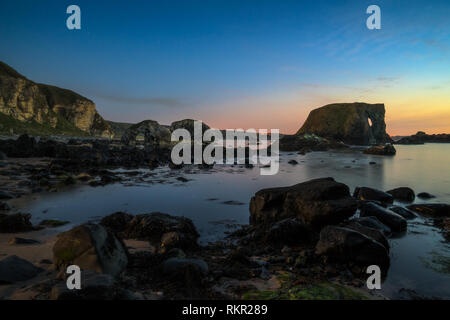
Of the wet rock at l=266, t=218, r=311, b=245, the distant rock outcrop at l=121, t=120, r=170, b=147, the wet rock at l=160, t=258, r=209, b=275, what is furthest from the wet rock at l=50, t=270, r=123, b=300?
the distant rock outcrop at l=121, t=120, r=170, b=147

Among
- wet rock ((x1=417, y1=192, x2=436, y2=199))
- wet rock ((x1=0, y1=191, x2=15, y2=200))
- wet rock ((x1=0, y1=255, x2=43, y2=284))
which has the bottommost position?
wet rock ((x1=417, y1=192, x2=436, y2=199))

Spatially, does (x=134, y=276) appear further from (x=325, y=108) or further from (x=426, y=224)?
(x=325, y=108)

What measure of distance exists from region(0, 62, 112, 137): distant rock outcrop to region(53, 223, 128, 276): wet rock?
10134 centimetres

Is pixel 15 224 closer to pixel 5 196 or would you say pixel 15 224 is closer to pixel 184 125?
pixel 5 196

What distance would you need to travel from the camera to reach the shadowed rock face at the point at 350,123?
349ft

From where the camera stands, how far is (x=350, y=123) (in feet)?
350

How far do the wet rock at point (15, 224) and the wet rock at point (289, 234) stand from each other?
22.9ft

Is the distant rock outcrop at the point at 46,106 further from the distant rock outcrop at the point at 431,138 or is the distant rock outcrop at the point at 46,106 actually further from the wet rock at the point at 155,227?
the distant rock outcrop at the point at 431,138

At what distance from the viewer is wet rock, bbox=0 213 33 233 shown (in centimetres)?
666

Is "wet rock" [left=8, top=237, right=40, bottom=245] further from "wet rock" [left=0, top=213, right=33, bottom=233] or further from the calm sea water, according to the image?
the calm sea water

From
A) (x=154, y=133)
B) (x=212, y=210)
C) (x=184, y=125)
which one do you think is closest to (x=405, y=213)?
(x=212, y=210)

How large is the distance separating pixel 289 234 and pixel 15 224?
307 inches
